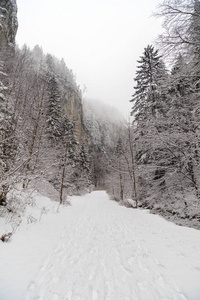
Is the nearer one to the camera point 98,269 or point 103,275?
point 103,275

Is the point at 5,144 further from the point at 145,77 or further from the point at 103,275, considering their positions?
the point at 145,77

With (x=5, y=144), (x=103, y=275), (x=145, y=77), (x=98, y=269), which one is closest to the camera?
(x=103, y=275)

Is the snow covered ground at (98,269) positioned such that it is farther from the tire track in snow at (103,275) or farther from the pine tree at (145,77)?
the pine tree at (145,77)

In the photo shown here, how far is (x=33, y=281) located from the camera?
6.84 feet

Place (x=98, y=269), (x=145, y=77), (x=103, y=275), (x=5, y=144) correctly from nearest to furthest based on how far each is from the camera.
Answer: (x=103, y=275) < (x=98, y=269) < (x=5, y=144) < (x=145, y=77)

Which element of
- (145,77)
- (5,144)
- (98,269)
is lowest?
(98,269)

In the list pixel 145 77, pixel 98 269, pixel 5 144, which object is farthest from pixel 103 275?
pixel 145 77

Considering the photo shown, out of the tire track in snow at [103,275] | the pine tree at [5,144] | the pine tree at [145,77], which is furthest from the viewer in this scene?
the pine tree at [145,77]

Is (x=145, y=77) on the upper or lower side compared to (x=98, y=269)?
upper

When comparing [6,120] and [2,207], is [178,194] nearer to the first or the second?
[2,207]

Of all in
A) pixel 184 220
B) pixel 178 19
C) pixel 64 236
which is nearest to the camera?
pixel 178 19

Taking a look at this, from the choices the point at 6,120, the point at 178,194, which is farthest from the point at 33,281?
the point at 178,194

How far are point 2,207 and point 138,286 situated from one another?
5.13 meters

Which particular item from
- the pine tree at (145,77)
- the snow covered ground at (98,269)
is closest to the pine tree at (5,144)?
the snow covered ground at (98,269)
